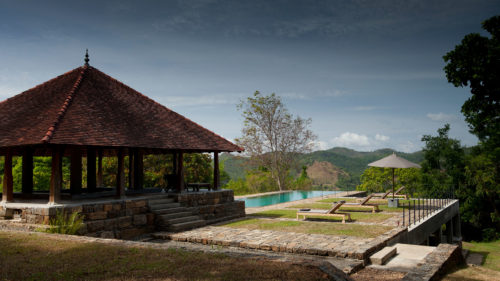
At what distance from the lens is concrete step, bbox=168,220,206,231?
430 inches

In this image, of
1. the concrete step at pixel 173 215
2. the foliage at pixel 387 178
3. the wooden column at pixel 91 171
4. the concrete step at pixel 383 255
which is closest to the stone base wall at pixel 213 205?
the concrete step at pixel 173 215

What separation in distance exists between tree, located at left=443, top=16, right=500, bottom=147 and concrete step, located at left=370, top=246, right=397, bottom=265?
482 inches

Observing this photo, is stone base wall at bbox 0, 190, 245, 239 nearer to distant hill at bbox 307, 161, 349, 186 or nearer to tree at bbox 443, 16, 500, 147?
tree at bbox 443, 16, 500, 147

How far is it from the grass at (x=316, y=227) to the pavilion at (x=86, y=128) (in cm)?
295

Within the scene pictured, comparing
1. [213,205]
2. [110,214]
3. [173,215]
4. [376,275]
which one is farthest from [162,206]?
[376,275]

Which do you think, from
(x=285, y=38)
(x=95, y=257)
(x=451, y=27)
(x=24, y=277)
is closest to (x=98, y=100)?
(x=95, y=257)

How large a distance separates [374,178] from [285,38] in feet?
67.3

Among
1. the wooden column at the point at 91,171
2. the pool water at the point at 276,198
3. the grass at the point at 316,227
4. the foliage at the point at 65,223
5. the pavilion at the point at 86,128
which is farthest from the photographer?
the pool water at the point at 276,198

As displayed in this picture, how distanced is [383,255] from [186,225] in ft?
19.3

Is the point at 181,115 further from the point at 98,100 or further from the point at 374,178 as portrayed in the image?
the point at 374,178

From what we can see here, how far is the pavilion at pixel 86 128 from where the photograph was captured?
32.5 ft

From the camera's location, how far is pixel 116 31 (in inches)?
622

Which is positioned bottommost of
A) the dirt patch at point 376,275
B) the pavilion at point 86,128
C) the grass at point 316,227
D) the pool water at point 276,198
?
the pool water at point 276,198

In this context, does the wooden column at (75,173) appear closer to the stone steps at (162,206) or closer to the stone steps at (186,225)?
the stone steps at (162,206)
